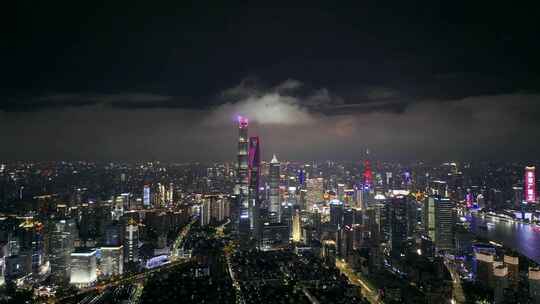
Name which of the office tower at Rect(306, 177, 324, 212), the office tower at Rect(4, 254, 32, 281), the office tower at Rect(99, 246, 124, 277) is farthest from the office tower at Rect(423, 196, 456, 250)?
the office tower at Rect(4, 254, 32, 281)

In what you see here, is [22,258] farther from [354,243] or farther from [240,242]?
[354,243]

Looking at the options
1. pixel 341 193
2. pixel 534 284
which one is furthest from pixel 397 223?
pixel 534 284

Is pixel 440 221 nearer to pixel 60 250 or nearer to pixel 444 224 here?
pixel 444 224

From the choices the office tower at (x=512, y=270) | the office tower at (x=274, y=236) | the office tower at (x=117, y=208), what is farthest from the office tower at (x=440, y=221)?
the office tower at (x=117, y=208)

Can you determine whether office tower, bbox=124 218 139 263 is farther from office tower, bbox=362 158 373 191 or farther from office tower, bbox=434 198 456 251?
office tower, bbox=434 198 456 251

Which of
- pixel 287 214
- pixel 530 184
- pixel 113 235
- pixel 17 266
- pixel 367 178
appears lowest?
pixel 17 266

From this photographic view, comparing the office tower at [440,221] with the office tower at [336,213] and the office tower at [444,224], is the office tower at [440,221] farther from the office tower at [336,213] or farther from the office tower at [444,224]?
the office tower at [336,213]

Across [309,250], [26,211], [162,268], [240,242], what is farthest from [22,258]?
[309,250]
